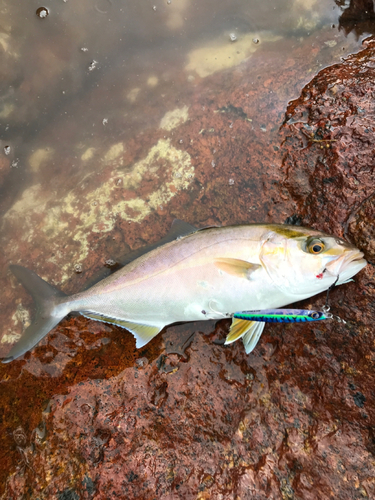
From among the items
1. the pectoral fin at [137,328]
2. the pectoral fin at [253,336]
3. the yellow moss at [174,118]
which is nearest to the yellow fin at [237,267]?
the pectoral fin at [253,336]

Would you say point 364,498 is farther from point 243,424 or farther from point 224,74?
point 224,74

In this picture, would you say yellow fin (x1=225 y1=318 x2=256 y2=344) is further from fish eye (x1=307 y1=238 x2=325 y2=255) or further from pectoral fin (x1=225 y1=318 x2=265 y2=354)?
fish eye (x1=307 y1=238 x2=325 y2=255)

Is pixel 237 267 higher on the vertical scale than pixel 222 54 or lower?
lower

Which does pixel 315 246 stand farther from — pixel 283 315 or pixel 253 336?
pixel 253 336

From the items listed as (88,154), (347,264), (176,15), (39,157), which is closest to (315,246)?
(347,264)

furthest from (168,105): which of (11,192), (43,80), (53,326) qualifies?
(53,326)

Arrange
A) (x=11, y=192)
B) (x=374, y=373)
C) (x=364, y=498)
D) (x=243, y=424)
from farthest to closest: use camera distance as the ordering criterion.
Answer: (x=11, y=192)
(x=243, y=424)
(x=374, y=373)
(x=364, y=498)

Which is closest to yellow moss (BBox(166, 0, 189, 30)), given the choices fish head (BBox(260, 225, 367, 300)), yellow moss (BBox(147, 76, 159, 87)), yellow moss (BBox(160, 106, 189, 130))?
yellow moss (BBox(147, 76, 159, 87))
